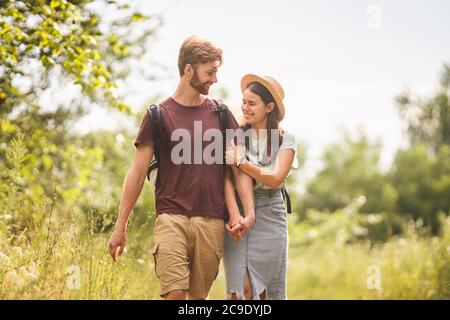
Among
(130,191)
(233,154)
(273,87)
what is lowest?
(130,191)

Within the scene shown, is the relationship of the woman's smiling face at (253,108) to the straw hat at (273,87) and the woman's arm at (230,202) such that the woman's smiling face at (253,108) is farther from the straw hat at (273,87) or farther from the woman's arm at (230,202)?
the woman's arm at (230,202)

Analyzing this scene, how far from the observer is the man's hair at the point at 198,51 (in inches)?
169

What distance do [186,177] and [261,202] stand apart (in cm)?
59

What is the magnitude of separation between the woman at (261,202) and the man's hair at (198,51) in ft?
1.48

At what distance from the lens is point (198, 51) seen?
4.29 m

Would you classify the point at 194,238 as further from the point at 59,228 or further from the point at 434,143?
the point at 434,143

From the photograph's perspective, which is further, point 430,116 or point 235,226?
point 430,116

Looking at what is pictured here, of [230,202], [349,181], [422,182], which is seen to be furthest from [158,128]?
[349,181]

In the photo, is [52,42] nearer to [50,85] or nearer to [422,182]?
[50,85]

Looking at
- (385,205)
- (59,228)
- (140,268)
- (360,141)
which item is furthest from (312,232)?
(360,141)

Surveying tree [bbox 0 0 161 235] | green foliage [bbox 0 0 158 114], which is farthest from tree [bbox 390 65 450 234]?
green foliage [bbox 0 0 158 114]

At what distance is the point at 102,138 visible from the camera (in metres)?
10.9

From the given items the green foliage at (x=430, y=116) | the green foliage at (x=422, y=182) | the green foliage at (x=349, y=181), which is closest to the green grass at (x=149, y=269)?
the green foliage at (x=349, y=181)

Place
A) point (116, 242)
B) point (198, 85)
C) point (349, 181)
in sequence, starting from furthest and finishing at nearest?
point (349, 181) → point (198, 85) → point (116, 242)
